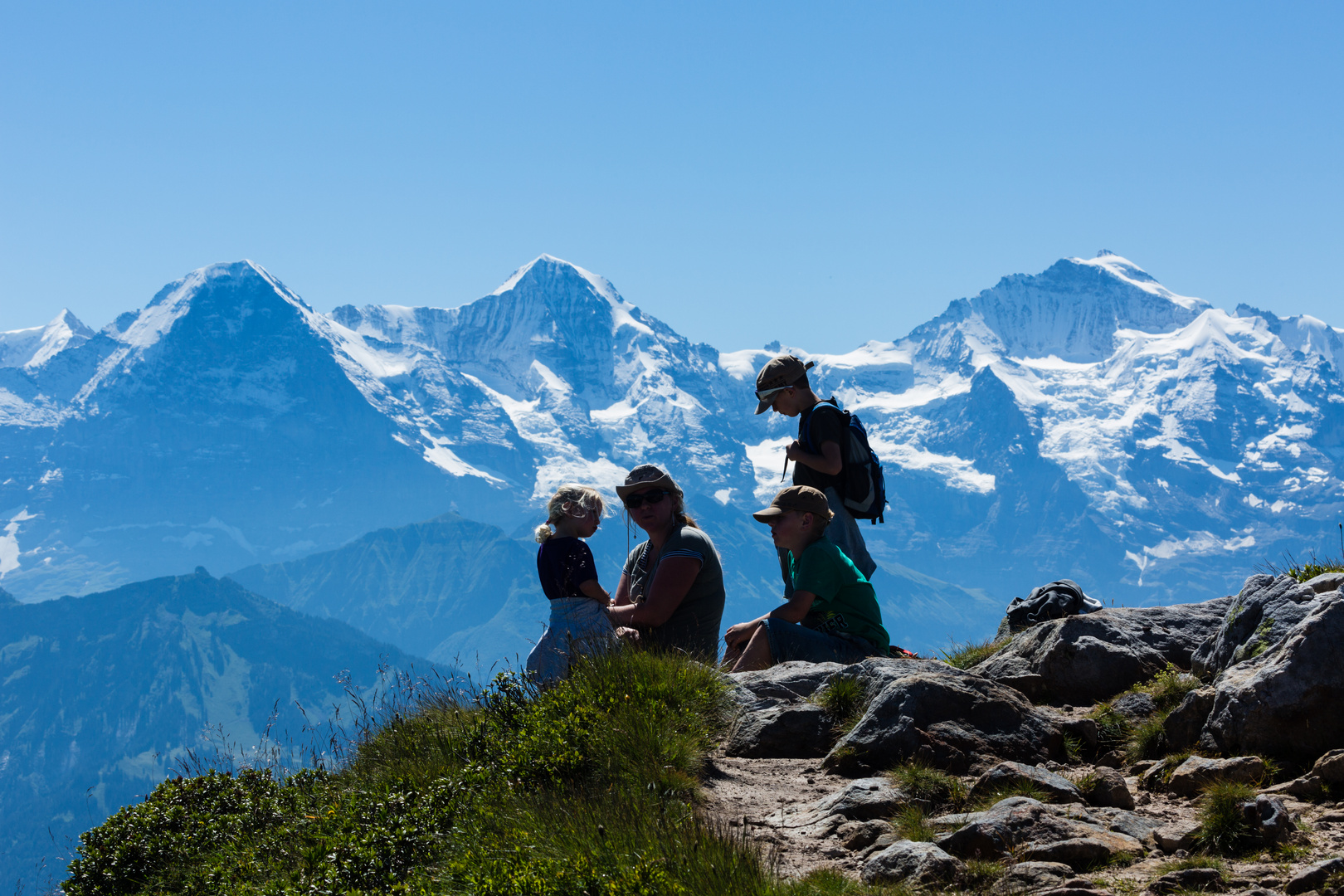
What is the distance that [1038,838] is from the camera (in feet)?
14.8

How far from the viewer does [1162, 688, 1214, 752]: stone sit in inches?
221

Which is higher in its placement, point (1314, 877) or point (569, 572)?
point (569, 572)

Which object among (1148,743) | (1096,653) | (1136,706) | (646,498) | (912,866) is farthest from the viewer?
(646,498)

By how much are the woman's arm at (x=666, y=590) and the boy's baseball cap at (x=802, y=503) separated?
2.45 feet

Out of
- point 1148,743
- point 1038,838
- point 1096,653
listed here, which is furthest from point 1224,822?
point 1096,653

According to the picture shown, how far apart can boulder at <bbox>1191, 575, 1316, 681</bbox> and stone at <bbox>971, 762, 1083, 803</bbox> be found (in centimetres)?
145

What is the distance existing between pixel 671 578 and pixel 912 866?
12.0ft

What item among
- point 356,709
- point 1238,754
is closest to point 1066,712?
point 1238,754

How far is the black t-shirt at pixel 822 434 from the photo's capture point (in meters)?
9.28

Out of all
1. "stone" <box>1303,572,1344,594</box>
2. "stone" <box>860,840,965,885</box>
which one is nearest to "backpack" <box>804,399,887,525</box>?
"stone" <box>1303,572,1344,594</box>

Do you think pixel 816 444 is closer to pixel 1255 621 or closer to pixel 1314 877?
pixel 1255 621

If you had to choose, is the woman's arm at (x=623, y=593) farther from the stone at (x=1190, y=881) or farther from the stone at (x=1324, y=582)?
the stone at (x=1190, y=881)

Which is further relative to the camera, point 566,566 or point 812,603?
Answer: point 812,603

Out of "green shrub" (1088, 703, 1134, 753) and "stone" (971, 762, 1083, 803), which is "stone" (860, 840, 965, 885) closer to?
"stone" (971, 762, 1083, 803)
